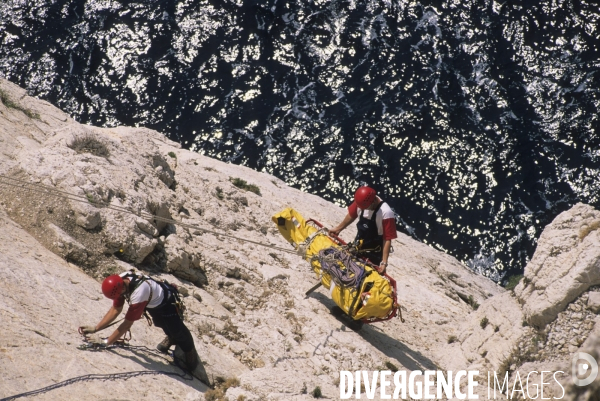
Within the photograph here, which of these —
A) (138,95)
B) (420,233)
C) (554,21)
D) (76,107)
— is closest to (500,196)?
(420,233)

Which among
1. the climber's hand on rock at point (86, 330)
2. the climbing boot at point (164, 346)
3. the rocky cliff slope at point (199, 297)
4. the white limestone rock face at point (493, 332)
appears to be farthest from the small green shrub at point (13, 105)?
the white limestone rock face at point (493, 332)

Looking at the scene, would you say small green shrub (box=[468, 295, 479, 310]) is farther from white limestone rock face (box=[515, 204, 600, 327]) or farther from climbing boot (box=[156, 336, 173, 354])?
climbing boot (box=[156, 336, 173, 354])

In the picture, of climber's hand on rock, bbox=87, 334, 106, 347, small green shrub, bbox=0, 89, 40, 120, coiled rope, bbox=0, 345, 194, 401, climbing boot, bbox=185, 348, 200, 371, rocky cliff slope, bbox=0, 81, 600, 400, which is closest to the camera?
coiled rope, bbox=0, 345, 194, 401

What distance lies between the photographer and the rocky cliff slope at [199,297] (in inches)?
389

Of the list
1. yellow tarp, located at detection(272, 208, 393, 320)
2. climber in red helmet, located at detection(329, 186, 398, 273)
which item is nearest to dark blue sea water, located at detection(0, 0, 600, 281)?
climber in red helmet, located at detection(329, 186, 398, 273)

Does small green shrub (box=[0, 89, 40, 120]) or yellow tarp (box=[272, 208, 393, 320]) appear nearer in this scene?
yellow tarp (box=[272, 208, 393, 320])

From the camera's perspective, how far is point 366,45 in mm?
33281

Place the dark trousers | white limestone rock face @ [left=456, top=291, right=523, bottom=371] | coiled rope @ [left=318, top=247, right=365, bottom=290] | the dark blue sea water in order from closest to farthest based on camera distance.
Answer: the dark trousers, white limestone rock face @ [left=456, top=291, right=523, bottom=371], coiled rope @ [left=318, top=247, right=365, bottom=290], the dark blue sea water

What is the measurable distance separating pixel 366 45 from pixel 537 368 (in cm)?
2511

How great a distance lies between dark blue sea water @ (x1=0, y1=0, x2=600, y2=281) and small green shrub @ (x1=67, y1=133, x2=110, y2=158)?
15.4 meters

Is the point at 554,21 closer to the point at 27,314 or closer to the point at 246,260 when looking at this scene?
the point at 246,260

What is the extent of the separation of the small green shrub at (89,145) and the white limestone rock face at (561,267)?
10887 millimetres

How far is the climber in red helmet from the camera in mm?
12828

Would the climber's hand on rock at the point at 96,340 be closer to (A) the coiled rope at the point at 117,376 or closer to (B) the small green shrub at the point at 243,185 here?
(A) the coiled rope at the point at 117,376
